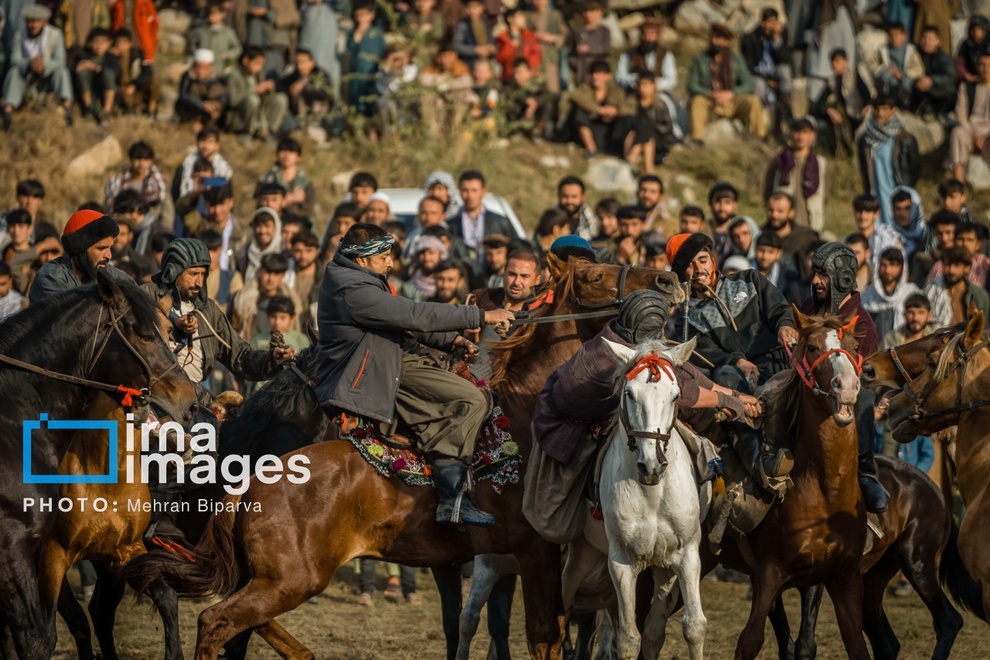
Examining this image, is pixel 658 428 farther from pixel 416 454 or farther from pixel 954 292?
pixel 954 292

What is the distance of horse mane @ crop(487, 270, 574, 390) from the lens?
9320mm

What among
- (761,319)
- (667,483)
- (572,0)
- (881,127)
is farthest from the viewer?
(572,0)

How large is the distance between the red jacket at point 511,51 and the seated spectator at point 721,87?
88.6 inches

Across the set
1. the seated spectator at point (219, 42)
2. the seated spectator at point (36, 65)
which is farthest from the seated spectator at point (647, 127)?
the seated spectator at point (36, 65)

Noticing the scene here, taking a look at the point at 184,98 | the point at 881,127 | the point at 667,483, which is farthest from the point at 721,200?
the point at 184,98

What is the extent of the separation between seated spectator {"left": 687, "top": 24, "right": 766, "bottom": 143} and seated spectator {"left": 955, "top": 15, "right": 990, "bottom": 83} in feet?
9.37

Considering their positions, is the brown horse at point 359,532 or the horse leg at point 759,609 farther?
the brown horse at point 359,532

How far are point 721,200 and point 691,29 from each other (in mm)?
11554

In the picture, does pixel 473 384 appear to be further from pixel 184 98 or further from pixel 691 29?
pixel 691 29

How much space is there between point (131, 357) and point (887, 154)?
1170cm

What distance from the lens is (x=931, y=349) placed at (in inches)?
372

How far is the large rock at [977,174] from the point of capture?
19453mm

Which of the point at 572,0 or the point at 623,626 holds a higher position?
the point at 572,0

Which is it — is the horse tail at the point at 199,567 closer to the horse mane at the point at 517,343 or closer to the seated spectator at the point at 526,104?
the horse mane at the point at 517,343
